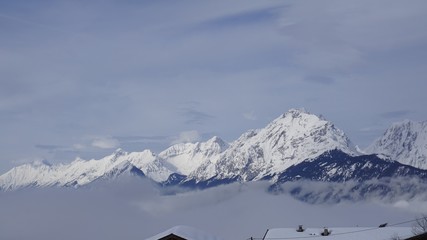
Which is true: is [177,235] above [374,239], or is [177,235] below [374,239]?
above

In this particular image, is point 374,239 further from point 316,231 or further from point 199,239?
point 199,239

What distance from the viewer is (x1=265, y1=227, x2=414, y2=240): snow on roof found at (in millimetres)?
133250

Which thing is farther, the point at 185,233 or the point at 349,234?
the point at 349,234

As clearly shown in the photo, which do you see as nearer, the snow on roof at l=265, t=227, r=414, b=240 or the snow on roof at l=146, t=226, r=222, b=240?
the snow on roof at l=146, t=226, r=222, b=240

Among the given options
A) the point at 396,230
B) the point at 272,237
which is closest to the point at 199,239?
the point at 272,237

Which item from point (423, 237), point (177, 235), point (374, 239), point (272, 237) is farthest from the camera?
point (272, 237)

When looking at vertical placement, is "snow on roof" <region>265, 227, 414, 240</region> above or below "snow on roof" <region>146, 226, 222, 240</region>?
below

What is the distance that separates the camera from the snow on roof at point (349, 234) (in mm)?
133250

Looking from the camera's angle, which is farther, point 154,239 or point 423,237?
point 154,239

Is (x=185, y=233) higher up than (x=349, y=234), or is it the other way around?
(x=185, y=233)

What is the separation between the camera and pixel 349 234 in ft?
457

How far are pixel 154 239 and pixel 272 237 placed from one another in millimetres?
36257

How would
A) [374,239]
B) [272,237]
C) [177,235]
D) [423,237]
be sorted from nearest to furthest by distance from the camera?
1. [423,237]
2. [177,235]
3. [374,239]
4. [272,237]

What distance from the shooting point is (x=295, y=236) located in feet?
488
